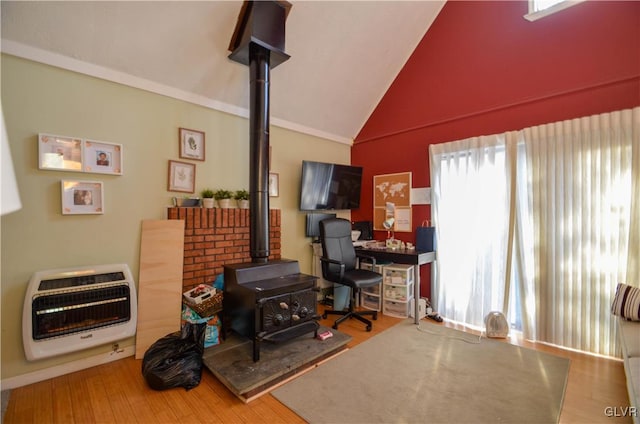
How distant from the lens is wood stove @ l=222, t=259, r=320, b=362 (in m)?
2.28

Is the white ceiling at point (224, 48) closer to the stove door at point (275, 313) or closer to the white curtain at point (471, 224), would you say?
the white curtain at point (471, 224)

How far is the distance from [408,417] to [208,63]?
3.31 meters

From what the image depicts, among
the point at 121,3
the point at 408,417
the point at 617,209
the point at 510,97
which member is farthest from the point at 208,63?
the point at 617,209

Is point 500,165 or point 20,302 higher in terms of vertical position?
point 500,165

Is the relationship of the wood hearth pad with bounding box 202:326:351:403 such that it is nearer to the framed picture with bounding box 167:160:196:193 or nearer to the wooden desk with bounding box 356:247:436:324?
the wooden desk with bounding box 356:247:436:324

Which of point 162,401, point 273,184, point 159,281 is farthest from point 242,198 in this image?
point 162,401

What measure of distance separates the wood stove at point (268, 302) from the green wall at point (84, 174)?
91 cm

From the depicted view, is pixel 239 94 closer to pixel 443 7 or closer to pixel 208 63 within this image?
pixel 208 63

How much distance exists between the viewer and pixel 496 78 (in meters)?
3.13

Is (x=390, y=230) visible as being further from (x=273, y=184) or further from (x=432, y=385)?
(x=432, y=385)

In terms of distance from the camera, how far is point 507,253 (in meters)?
2.96

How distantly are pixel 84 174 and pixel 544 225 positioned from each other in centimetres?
408

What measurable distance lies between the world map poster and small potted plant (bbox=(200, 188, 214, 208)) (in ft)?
7.60

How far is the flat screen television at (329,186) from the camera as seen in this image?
3.77m
